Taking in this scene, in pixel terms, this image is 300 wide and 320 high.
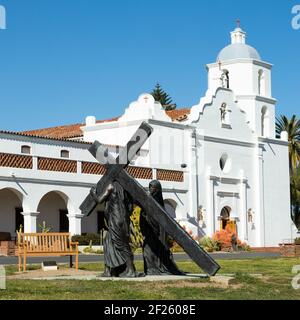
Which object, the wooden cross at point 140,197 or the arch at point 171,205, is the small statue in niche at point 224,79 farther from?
the wooden cross at point 140,197

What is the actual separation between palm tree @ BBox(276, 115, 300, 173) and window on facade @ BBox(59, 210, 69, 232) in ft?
95.1

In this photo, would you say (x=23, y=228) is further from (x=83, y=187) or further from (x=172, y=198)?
(x=172, y=198)

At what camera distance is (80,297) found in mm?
13508

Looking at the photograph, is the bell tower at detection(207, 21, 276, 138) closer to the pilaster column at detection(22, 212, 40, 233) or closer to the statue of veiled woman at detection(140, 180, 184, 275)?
the pilaster column at detection(22, 212, 40, 233)

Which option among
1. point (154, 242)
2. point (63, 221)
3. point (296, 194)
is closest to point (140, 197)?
point (154, 242)

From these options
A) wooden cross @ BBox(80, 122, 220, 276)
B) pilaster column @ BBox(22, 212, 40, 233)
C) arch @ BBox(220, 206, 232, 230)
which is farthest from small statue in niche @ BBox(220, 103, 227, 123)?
wooden cross @ BBox(80, 122, 220, 276)

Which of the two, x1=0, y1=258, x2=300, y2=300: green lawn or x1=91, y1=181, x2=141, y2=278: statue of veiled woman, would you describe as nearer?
x1=0, y1=258, x2=300, y2=300: green lawn

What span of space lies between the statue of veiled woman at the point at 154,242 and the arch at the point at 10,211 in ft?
70.6

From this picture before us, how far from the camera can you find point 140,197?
17.4 m

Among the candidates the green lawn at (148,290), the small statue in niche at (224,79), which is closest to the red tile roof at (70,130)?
the small statue in niche at (224,79)

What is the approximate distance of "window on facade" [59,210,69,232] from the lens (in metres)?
41.5

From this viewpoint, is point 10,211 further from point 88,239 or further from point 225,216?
point 225,216

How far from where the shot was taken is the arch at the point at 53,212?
40688 millimetres
